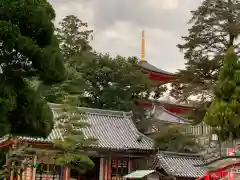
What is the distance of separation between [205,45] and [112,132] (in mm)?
Answer: 8108

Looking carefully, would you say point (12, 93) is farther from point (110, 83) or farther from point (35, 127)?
point (110, 83)

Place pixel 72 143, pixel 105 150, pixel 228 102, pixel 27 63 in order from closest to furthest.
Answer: pixel 27 63 → pixel 228 102 → pixel 72 143 → pixel 105 150

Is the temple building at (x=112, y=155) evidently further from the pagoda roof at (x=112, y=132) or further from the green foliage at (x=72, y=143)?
the green foliage at (x=72, y=143)

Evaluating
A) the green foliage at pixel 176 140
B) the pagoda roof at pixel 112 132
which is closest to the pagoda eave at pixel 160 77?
the pagoda roof at pixel 112 132

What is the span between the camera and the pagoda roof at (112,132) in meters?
25.9

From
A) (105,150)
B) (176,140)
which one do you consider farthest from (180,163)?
(105,150)

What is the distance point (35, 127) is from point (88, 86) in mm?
24684

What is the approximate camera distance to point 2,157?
915 inches

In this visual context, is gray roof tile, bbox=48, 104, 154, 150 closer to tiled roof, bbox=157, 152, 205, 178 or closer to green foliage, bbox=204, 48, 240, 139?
tiled roof, bbox=157, 152, 205, 178

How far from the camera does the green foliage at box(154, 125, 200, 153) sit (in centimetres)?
2416

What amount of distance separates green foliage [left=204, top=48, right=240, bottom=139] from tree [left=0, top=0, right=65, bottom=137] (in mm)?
6832

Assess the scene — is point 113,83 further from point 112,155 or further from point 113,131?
point 112,155

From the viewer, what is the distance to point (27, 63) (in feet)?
36.3

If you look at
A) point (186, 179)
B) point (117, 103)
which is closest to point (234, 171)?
point (186, 179)
